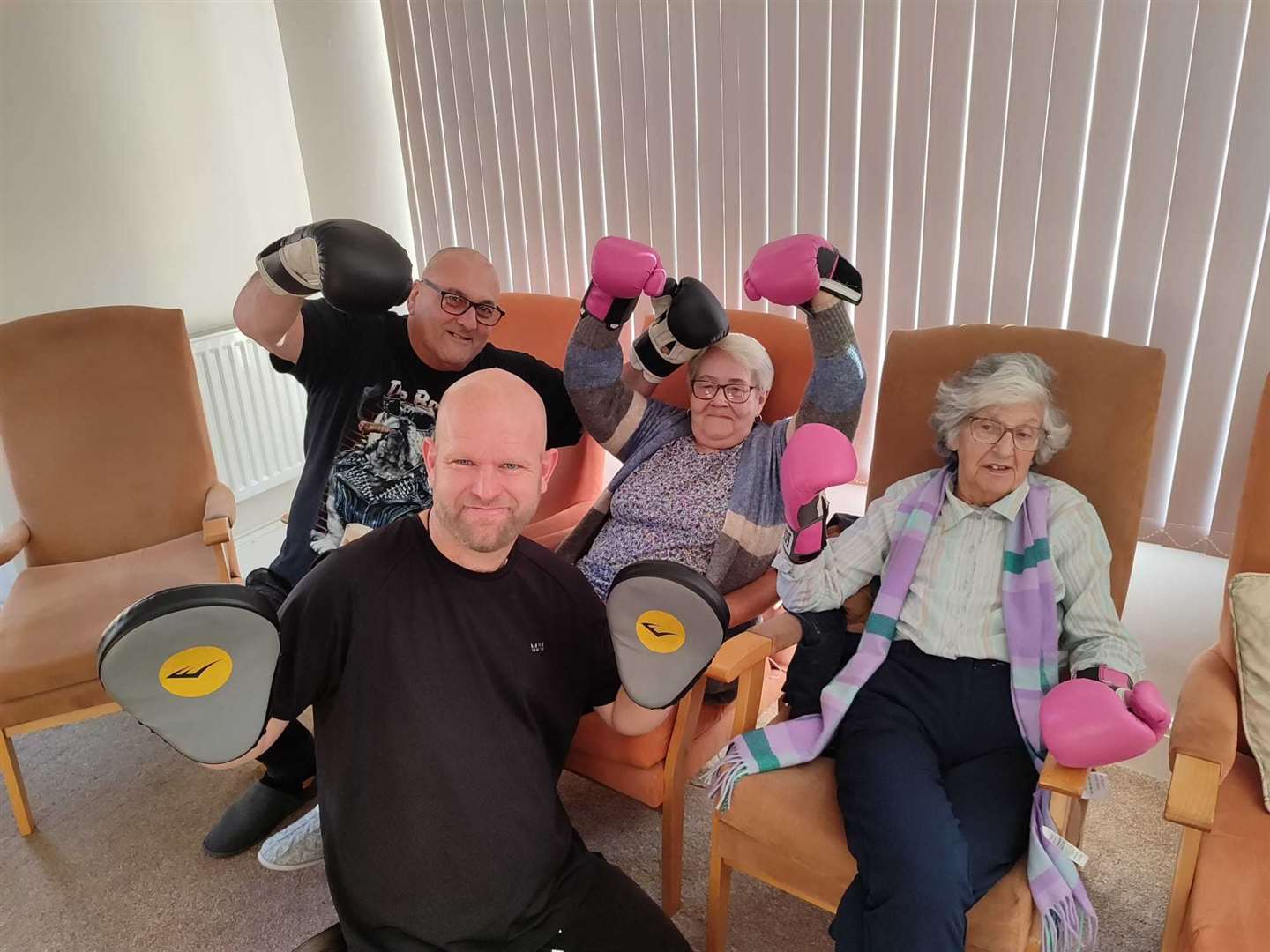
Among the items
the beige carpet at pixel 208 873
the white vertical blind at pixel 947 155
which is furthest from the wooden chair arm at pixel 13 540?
the white vertical blind at pixel 947 155

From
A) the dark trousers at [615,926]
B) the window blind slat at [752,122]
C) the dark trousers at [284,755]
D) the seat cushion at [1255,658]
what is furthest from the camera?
the window blind slat at [752,122]

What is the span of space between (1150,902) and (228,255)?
3387 millimetres

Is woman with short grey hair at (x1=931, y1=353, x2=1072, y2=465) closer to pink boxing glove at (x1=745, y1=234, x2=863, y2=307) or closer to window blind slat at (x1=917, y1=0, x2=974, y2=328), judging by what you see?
pink boxing glove at (x1=745, y1=234, x2=863, y2=307)

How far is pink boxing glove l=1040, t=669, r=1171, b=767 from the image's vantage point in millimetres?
1255

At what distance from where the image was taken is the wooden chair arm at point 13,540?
2211 millimetres

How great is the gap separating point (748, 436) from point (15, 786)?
1.83 metres

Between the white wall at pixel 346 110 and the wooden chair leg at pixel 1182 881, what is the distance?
10.1ft

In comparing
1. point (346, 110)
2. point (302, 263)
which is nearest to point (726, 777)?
point (302, 263)

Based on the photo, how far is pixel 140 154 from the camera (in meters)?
3.00

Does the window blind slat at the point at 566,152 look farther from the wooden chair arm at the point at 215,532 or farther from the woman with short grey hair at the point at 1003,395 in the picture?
the woman with short grey hair at the point at 1003,395

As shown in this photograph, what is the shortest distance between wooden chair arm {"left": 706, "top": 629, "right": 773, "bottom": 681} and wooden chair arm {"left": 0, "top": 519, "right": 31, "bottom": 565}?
1783 millimetres

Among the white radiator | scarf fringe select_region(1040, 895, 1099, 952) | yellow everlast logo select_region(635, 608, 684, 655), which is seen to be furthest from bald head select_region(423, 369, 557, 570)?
the white radiator

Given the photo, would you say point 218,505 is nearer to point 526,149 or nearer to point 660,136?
point 526,149

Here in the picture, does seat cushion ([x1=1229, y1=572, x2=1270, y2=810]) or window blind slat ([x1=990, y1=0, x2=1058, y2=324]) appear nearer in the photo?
seat cushion ([x1=1229, y1=572, x2=1270, y2=810])
